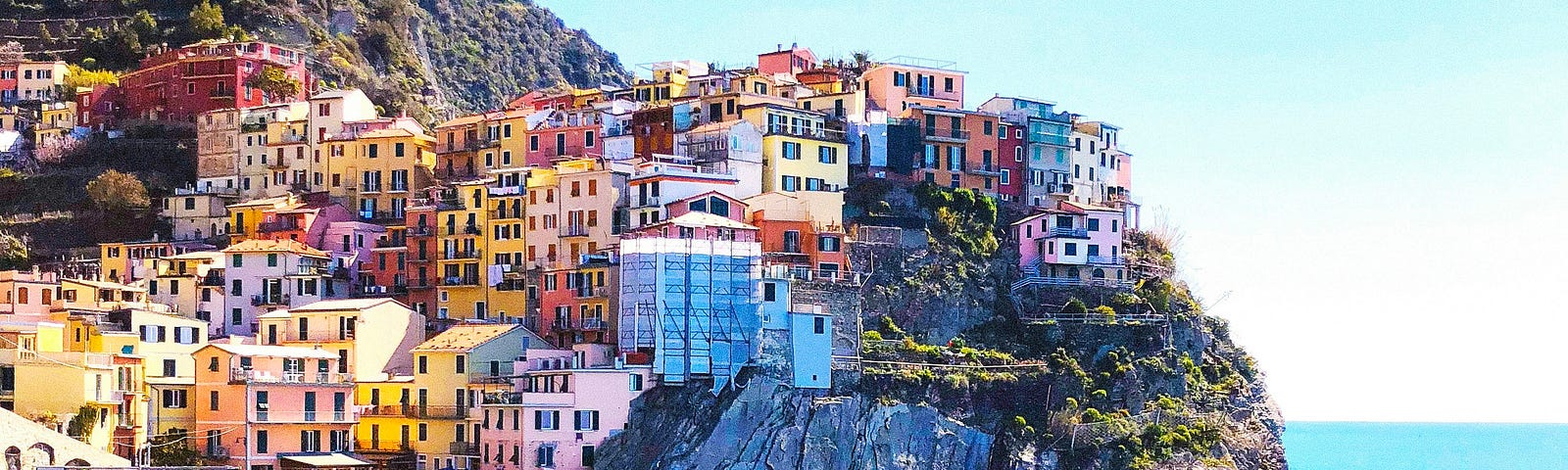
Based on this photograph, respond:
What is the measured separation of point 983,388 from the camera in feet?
248

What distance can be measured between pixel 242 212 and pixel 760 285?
80.8 feet

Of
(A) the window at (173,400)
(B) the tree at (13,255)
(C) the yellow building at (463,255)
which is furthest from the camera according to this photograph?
(B) the tree at (13,255)

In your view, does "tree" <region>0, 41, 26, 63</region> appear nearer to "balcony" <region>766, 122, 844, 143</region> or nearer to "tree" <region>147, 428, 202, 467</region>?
"tree" <region>147, 428, 202, 467</region>

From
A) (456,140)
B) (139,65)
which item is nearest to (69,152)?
(139,65)

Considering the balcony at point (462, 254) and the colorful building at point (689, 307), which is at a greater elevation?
the balcony at point (462, 254)

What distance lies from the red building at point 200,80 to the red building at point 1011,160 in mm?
29061

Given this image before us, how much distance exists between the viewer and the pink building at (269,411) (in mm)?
70250

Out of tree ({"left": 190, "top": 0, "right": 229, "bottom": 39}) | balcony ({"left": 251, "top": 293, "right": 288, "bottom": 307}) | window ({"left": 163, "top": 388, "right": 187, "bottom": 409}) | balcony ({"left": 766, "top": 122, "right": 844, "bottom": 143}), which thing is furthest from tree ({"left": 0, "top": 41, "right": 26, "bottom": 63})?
balcony ({"left": 766, "top": 122, "right": 844, "bottom": 143})

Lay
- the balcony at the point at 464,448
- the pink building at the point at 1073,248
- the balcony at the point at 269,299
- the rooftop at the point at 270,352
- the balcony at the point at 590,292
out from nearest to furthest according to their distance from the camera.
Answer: the rooftop at the point at 270,352, the balcony at the point at 464,448, the balcony at the point at 590,292, the balcony at the point at 269,299, the pink building at the point at 1073,248

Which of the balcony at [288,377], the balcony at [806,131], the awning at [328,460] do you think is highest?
the balcony at [806,131]

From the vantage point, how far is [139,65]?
10362 centimetres

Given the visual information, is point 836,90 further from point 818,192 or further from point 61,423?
point 61,423

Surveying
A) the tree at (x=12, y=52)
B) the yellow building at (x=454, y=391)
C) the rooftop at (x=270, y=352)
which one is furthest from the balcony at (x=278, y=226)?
the tree at (x=12, y=52)

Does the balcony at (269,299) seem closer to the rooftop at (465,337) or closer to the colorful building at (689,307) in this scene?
the rooftop at (465,337)
